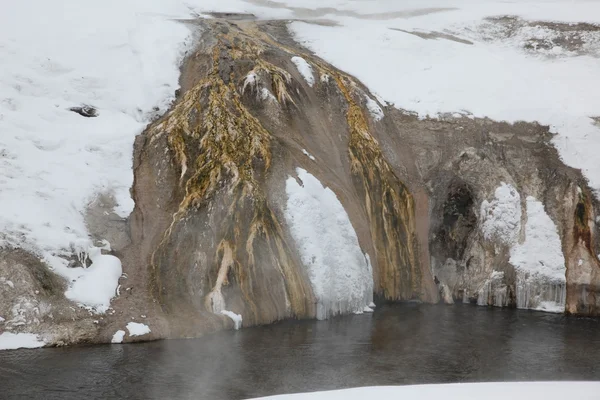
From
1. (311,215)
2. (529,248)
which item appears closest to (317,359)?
(311,215)

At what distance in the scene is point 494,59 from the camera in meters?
30.2

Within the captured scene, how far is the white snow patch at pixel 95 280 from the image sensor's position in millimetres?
19312

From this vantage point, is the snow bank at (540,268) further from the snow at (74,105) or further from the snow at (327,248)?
the snow at (74,105)

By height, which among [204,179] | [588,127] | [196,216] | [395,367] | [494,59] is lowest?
[395,367]

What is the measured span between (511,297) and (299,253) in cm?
831

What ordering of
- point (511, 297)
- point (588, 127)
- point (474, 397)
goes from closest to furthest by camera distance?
point (474, 397) → point (511, 297) → point (588, 127)

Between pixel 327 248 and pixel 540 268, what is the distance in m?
A: 8.02

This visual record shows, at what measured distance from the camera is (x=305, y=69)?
92.3 ft

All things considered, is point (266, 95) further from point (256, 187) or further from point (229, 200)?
point (229, 200)

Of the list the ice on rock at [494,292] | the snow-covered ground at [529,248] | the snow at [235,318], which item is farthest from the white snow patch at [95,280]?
the snow-covered ground at [529,248]

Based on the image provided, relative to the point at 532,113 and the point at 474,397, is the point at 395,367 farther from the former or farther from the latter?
the point at 532,113

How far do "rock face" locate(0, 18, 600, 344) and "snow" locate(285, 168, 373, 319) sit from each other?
50 mm

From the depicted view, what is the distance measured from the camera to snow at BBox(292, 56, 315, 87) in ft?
91.2

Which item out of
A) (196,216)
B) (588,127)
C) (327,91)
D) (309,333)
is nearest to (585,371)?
(309,333)
